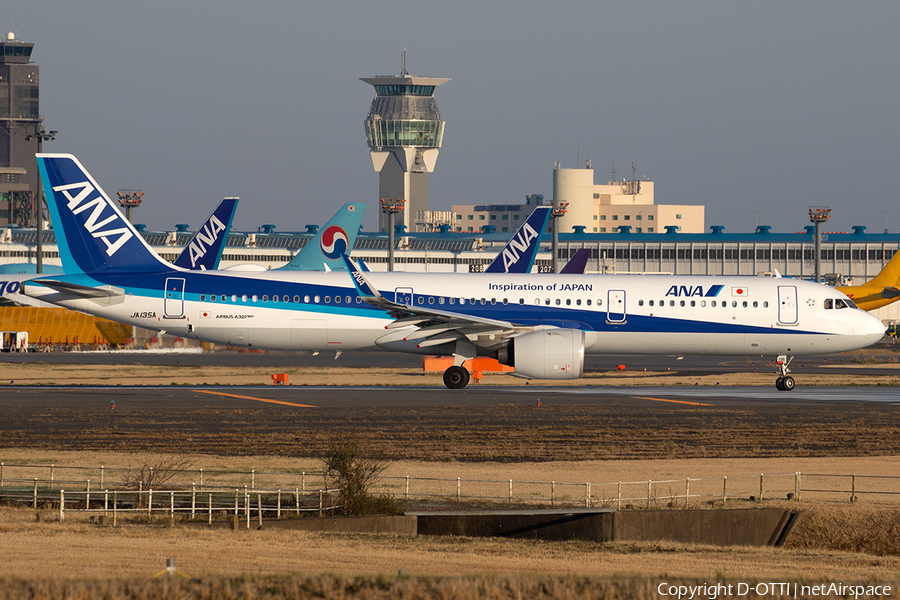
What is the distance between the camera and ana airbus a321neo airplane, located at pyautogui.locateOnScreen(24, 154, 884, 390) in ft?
124

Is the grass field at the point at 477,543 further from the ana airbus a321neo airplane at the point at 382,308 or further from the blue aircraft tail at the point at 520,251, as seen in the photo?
the blue aircraft tail at the point at 520,251

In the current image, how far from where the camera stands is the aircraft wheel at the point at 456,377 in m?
37.9

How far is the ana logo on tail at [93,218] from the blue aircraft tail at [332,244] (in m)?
31.7

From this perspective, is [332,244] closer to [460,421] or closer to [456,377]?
[456,377]

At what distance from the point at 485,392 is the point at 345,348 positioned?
549cm

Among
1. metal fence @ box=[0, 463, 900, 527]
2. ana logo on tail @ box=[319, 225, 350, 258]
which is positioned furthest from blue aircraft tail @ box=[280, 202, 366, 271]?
metal fence @ box=[0, 463, 900, 527]

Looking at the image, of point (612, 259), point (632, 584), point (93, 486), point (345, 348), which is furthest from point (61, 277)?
point (612, 259)

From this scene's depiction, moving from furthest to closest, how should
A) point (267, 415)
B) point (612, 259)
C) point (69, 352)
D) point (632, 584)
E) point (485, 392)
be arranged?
point (612, 259) < point (69, 352) < point (485, 392) < point (267, 415) < point (632, 584)

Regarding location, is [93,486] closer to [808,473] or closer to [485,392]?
[808,473]

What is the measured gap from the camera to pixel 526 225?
65562mm

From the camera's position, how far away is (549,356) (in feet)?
116

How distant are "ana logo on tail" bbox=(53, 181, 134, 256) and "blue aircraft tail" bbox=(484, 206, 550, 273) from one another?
1113 inches

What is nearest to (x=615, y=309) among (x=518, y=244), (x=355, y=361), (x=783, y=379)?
(x=783, y=379)

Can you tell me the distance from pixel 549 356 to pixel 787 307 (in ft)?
32.9
